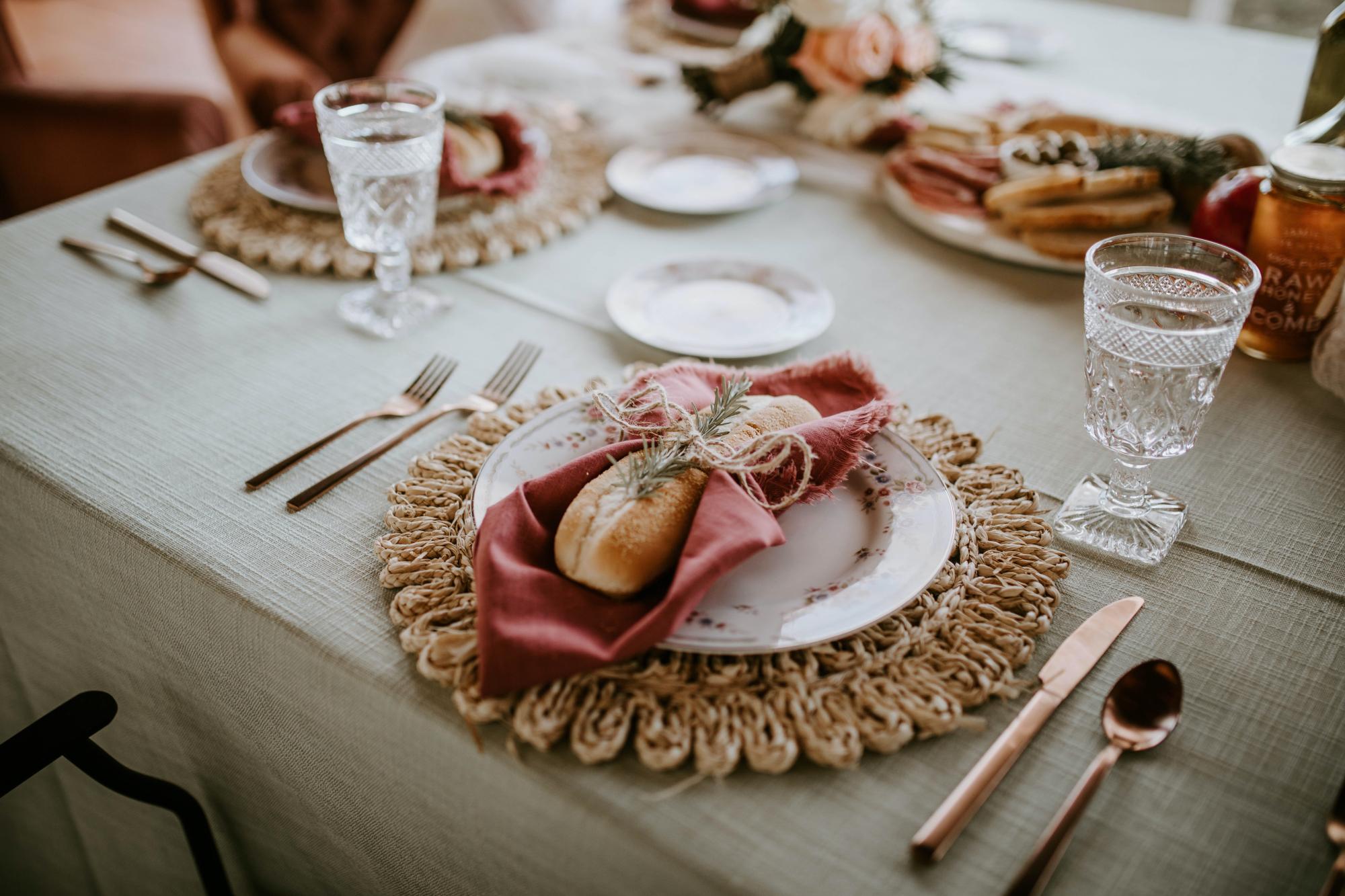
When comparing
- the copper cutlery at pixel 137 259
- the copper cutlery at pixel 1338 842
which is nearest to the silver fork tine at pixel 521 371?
the copper cutlery at pixel 137 259

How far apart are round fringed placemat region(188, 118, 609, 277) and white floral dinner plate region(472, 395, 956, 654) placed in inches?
16.8

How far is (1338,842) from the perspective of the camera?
0.54m

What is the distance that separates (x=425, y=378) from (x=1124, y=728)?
0.64m

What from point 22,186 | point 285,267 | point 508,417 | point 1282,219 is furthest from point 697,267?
point 22,186

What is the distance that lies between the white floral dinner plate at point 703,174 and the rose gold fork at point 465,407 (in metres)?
0.40

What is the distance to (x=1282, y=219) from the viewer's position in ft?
3.01

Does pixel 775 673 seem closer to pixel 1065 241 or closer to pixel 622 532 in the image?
pixel 622 532

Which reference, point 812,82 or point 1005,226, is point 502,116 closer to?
point 812,82

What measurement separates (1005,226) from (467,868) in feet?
3.04

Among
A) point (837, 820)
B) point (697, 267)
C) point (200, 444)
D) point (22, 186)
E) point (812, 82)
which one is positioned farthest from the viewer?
point (22, 186)

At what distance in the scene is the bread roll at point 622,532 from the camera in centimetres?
61

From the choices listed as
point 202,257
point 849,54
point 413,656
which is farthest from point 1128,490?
point 202,257

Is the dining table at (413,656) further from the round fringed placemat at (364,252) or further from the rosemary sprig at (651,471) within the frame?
the rosemary sprig at (651,471)

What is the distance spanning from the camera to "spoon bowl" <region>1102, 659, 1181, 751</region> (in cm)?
59
